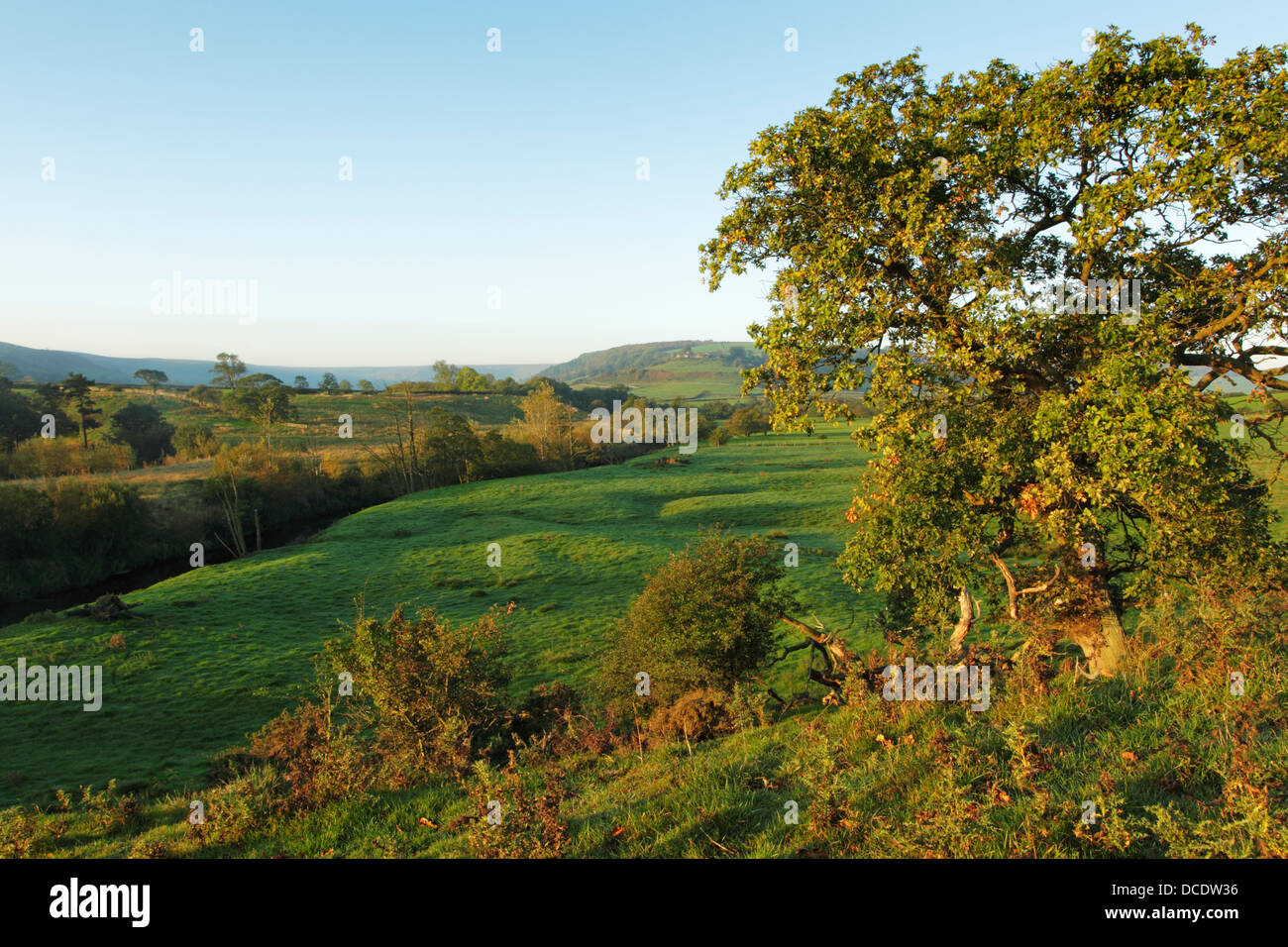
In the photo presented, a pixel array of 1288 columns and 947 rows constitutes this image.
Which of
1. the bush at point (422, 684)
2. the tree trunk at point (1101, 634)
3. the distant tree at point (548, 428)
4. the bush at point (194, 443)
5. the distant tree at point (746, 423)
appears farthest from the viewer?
the distant tree at point (746, 423)

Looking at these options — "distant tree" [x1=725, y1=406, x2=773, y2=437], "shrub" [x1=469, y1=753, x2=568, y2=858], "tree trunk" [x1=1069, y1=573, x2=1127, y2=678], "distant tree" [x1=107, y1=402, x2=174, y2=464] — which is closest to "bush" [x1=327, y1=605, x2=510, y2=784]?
"shrub" [x1=469, y1=753, x2=568, y2=858]

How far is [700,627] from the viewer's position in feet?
46.3

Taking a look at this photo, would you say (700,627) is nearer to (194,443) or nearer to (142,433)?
(194,443)

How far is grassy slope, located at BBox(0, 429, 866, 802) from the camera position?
20109mm

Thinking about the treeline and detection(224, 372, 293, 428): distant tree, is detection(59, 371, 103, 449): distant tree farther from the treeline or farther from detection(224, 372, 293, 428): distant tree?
detection(224, 372, 293, 428): distant tree

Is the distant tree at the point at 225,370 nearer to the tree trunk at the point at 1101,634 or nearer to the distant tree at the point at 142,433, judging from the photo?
the distant tree at the point at 142,433

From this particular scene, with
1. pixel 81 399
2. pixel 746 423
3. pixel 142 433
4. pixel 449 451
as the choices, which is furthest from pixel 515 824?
pixel 746 423

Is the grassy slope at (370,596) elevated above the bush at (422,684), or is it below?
below

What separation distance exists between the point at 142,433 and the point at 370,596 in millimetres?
61981

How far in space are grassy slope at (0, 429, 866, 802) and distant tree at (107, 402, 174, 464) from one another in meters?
36.8

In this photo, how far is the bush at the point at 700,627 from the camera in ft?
45.6

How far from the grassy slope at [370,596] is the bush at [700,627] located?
8956 millimetres

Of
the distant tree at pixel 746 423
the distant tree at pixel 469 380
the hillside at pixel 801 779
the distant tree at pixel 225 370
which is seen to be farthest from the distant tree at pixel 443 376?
the hillside at pixel 801 779

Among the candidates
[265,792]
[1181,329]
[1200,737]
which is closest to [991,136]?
[1181,329]
